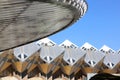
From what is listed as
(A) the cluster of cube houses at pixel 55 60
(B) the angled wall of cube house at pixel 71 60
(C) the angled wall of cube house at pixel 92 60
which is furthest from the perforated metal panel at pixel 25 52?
(C) the angled wall of cube house at pixel 92 60

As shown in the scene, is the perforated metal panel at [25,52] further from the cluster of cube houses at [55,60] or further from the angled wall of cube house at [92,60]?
the angled wall of cube house at [92,60]

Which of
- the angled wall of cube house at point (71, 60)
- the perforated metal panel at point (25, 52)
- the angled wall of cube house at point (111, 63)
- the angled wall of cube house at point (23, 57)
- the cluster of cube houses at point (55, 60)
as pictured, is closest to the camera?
the perforated metal panel at point (25, 52)

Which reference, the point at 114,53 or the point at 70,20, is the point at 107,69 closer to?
the point at 114,53

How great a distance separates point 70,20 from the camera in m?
9.27

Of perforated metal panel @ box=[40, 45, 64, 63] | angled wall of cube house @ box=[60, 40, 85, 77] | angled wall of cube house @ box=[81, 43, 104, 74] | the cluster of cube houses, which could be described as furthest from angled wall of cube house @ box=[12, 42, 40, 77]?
angled wall of cube house @ box=[81, 43, 104, 74]

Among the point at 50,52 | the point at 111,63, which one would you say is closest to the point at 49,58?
the point at 50,52

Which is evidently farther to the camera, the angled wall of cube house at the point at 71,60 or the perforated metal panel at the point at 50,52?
the angled wall of cube house at the point at 71,60

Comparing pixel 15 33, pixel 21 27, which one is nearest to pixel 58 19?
pixel 21 27

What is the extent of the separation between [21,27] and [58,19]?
1323 mm

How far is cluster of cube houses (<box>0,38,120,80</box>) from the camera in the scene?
4291 centimetres

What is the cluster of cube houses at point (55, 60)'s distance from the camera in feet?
141

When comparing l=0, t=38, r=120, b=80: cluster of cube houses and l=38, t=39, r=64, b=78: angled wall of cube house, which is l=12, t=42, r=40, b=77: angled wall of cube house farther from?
l=38, t=39, r=64, b=78: angled wall of cube house

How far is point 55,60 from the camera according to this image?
45.7m

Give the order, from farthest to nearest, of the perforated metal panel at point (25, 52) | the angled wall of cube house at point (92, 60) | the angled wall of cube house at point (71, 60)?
1. the angled wall of cube house at point (92, 60)
2. the angled wall of cube house at point (71, 60)
3. the perforated metal panel at point (25, 52)
